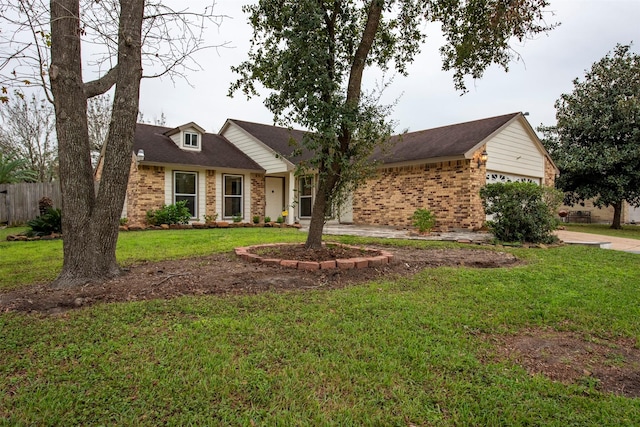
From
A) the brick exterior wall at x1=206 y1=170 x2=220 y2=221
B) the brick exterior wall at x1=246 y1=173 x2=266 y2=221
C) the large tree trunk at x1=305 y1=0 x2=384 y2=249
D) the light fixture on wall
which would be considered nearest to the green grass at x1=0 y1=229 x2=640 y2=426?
the large tree trunk at x1=305 y1=0 x2=384 y2=249

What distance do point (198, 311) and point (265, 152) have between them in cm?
1354

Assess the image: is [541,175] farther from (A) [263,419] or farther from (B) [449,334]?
(A) [263,419]

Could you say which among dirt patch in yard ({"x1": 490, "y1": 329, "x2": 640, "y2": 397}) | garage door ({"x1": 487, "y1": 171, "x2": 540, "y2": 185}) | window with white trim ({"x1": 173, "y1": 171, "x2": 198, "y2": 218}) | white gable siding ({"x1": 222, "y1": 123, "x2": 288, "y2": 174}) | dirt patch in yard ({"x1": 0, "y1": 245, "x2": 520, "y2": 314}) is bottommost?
dirt patch in yard ({"x1": 490, "y1": 329, "x2": 640, "y2": 397})

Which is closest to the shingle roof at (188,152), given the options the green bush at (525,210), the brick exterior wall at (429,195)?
the brick exterior wall at (429,195)

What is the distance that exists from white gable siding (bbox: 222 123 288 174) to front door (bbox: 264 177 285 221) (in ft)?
3.38

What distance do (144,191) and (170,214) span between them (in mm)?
1266

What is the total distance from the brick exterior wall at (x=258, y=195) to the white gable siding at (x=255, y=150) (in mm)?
573

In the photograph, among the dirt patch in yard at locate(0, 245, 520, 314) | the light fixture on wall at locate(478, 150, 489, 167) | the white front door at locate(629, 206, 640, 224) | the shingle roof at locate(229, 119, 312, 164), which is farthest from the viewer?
the white front door at locate(629, 206, 640, 224)

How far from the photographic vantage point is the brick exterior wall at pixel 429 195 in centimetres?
1257

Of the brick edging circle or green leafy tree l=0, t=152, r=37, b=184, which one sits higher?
green leafy tree l=0, t=152, r=37, b=184

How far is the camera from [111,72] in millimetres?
4793

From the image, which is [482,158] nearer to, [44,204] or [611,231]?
[611,231]

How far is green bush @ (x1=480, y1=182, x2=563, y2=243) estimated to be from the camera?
8.99 m

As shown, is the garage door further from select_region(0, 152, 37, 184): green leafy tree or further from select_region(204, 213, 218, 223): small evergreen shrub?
select_region(0, 152, 37, 184): green leafy tree
